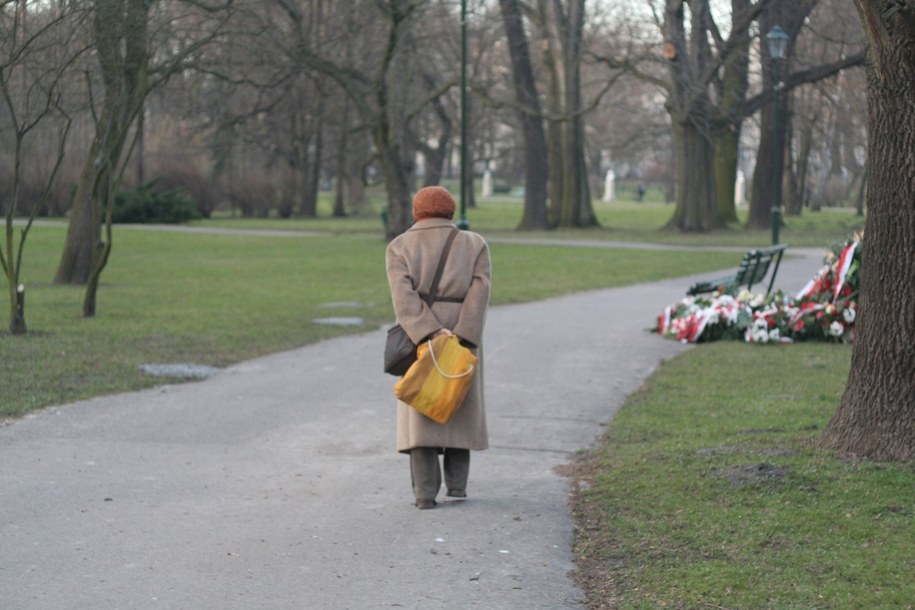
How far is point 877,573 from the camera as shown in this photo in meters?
5.63

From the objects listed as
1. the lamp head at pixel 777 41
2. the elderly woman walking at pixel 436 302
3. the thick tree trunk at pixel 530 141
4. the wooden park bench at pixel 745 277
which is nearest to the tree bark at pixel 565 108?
the thick tree trunk at pixel 530 141

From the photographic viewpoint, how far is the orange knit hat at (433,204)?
7.38 metres

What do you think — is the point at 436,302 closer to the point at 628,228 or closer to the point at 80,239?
the point at 80,239

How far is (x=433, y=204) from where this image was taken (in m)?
7.38

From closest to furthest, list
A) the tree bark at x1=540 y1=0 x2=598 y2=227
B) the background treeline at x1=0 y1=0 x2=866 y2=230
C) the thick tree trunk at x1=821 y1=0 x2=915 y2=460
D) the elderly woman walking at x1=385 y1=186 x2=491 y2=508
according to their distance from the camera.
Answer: the elderly woman walking at x1=385 y1=186 x2=491 y2=508, the thick tree trunk at x1=821 y1=0 x2=915 y2=460, the background treeline at x1=0 y1=0 x2=866 y2=230, the tree bark at x1=540 y1=0 x2=598 y2=227

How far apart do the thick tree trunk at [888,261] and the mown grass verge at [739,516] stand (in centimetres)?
28

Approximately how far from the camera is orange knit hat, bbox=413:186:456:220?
738 cm

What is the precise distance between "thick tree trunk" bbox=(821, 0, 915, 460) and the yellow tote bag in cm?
240

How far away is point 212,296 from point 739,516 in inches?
617

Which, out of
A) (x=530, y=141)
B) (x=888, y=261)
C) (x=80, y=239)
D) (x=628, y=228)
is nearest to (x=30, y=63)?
(x=80, y=239)

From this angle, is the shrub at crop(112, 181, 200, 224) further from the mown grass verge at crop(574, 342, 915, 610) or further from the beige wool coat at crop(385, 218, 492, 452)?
the beige wool coat at crop(385, 218, 492, 452)

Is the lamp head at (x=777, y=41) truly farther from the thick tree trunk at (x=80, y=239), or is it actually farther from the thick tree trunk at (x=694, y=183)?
the thick tree trunk at (x=80, y=239)

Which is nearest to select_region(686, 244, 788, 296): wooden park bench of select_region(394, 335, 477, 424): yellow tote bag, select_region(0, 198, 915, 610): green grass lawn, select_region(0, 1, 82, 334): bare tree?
select_region(0, 198, 915, 610): green grass lawn

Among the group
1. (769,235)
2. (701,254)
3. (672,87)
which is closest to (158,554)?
(701,254)
